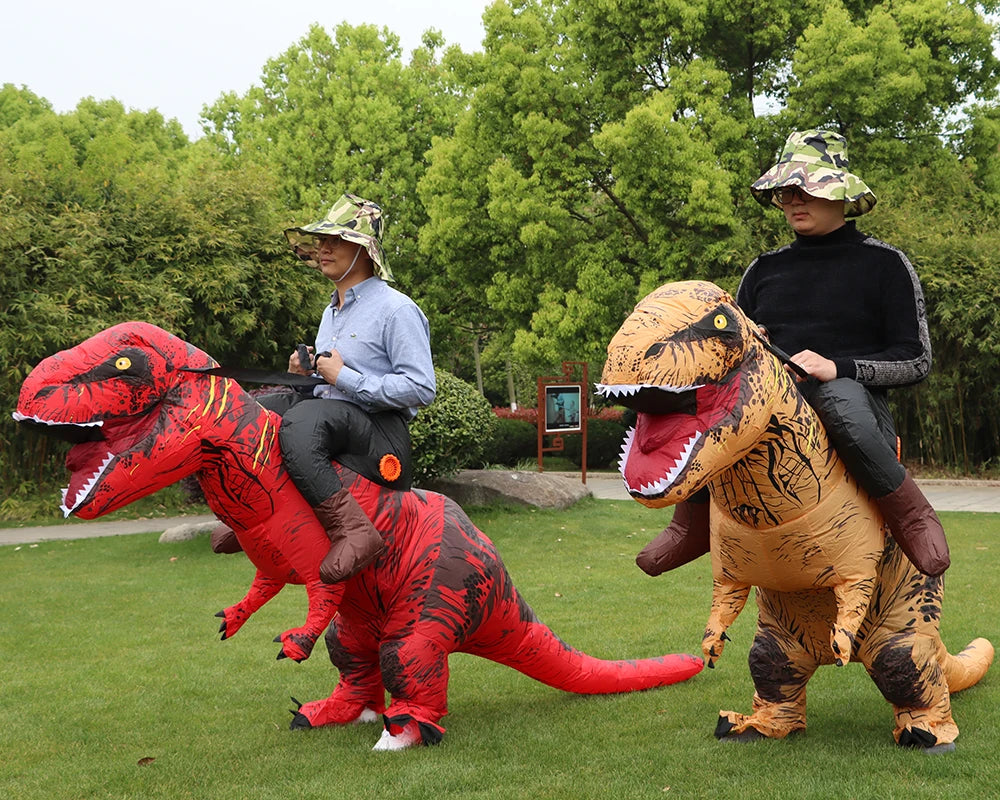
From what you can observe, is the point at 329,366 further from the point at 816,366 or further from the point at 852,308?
the point at 852,308

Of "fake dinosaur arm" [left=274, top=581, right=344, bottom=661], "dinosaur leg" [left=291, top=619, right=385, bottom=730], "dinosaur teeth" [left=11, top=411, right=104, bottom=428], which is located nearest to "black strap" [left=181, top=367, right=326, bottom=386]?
"dinosaur teeth" [left=11, top=411, right=104, bottom=428]

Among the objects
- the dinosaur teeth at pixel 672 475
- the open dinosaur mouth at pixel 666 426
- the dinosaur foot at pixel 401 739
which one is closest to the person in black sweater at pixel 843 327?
the open dinosaur mouth at pixel 666 426

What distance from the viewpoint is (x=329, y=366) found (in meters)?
3.87

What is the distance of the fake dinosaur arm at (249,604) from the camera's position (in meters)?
4.01

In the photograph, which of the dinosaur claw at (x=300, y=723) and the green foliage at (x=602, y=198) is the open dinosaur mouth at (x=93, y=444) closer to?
the dinosaur claw at (x=300, y=723)

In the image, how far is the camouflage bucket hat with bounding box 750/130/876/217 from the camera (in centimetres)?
351

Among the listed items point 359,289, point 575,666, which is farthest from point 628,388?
point 575,666

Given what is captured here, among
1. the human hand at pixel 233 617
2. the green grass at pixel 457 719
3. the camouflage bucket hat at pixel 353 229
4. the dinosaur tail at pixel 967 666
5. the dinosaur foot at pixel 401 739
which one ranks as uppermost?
the camouflage bucket hat at pixel 353 229

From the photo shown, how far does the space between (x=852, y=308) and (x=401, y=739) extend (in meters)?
2.41

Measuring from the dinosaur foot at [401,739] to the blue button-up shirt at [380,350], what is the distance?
1263 mm

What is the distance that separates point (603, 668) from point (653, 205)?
1403 cm

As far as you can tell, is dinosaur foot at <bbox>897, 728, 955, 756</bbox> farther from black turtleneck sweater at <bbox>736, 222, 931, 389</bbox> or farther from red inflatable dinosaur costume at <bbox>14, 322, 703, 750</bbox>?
red inflatable dinosaur costume at <bbox>14, 322, 703, 750</bbox>

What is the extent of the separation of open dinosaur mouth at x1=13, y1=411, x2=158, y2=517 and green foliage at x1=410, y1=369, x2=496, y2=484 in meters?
6.64

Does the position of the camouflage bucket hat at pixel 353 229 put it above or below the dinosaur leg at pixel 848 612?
above
